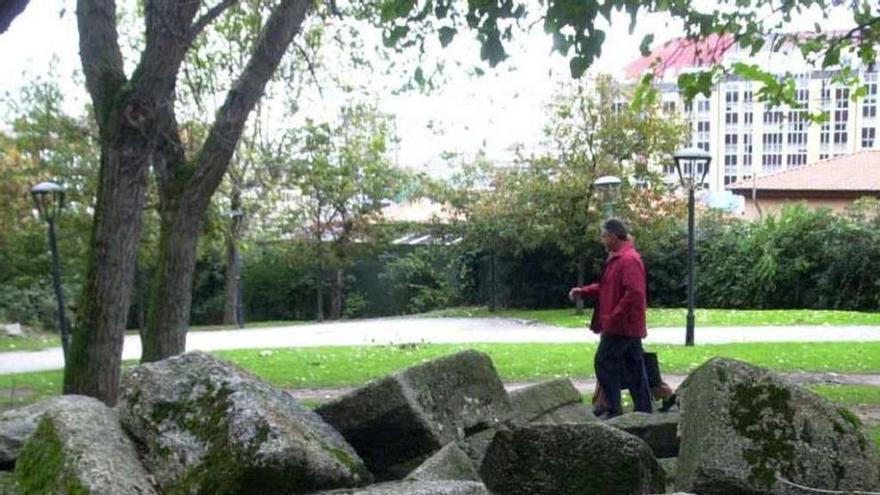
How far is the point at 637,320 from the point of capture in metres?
7.68

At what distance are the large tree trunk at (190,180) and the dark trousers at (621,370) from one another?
3945 millimetres

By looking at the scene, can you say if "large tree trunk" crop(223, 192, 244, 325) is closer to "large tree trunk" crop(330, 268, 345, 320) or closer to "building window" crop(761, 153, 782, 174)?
"large tree trunk" crop(330, 268, 345, 320)

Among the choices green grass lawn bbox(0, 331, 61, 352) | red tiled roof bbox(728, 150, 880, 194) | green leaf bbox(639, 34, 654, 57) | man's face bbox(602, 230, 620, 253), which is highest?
red tiled roof bbox(728, 150, 880, 194)

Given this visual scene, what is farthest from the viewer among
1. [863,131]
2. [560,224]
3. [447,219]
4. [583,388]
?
[863,131]

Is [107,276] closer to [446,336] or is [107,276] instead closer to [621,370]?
[621,370]

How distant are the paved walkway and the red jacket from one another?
34.7ft

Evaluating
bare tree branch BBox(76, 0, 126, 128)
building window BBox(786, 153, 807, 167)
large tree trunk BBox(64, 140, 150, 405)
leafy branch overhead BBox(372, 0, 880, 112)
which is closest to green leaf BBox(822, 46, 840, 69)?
leafy branch overhead BBox(372, 0, 880, 112)

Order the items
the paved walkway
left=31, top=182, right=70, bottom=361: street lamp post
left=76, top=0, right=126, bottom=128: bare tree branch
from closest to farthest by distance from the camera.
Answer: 1. left=76, top=0, right=126, bottom=128: bare tree branch
2. left=31, top=182, right=70, bottom=361: street lamp post
3. the paved walkway

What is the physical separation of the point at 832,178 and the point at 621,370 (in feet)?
128

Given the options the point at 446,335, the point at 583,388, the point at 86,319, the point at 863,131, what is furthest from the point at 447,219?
the point at 863,131

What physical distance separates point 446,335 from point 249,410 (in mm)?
18288

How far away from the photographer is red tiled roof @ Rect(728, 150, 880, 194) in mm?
41688

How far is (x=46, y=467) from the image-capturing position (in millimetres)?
3586

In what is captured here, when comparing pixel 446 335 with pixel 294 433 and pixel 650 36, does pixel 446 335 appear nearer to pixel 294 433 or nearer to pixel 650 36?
pixel 650 36
